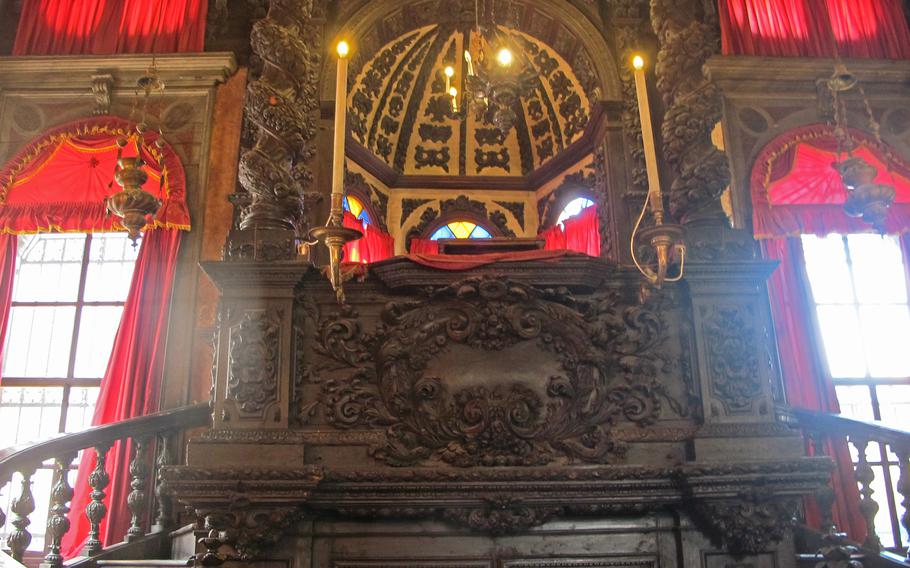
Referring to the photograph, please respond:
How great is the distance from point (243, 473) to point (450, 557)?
842 mm

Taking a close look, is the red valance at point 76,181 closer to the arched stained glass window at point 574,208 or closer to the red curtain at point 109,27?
the red curtain at point 109,27

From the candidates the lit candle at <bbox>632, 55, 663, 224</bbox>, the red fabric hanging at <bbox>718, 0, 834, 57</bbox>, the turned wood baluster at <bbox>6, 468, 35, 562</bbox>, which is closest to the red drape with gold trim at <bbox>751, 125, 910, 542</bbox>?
the red fabric hanging at <bbox>718, 0, 834, 57</bbox>

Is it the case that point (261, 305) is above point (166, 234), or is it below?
below

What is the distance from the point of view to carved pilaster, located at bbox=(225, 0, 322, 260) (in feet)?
9.70

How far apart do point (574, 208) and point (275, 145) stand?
440 cm

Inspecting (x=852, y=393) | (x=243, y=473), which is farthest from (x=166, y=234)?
(x=852, y=393)

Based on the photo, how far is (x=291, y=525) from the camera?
271cm

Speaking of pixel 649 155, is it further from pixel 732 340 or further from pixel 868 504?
pixel 868 504

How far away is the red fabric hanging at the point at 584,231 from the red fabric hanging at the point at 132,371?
128 inches

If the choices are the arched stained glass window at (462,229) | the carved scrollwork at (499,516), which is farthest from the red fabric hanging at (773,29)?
the carved scrollwork at (499,516)

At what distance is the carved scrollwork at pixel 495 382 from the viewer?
280 cm

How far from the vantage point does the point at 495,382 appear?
2.88 m

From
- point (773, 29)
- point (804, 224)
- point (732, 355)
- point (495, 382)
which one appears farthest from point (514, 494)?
point (773, 29)

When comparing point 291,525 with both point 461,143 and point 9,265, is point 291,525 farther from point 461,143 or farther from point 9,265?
point 461,143
